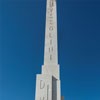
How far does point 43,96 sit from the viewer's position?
62.2ft

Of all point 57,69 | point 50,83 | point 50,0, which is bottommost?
point 50,83

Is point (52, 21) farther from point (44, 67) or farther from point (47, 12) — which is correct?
point (44, 67)

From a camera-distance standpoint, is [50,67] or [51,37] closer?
[50,67]

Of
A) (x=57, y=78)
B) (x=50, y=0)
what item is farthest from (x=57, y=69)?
(x=50, y=0)

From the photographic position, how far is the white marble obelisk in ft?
63.0

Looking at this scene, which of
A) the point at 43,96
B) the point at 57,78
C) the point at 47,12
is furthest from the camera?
the point at 47,12

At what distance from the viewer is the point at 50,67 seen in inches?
824

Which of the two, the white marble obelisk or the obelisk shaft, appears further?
the obelisk shaft

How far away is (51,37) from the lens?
872 inches

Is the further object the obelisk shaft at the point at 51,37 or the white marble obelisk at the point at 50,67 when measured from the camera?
the obelisk shaft at the point at 51,37

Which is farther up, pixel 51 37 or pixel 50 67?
pixel 51 37

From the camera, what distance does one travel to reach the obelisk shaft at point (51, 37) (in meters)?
21.4

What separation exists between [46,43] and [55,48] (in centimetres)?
113

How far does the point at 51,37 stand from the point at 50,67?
3.42 metres
